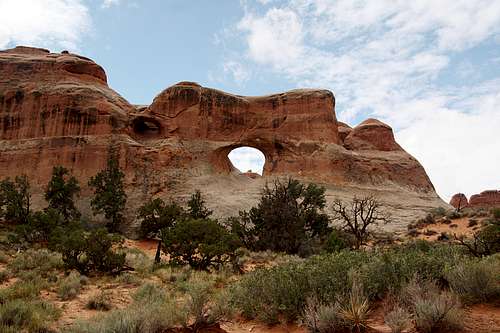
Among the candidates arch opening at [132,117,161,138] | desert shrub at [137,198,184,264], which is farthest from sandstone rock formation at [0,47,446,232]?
desert shrub at [137,198,184,264]

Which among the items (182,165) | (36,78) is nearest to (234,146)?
(182,165)

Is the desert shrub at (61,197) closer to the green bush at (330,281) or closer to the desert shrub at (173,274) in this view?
the desert shrub at (173,274)

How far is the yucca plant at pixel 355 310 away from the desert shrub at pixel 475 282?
53.7 inches

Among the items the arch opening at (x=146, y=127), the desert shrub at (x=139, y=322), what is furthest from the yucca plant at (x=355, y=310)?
the arch opening at (x=146, y=127)

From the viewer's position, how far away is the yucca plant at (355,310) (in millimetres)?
4926

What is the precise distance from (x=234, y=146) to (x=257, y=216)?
16.6m

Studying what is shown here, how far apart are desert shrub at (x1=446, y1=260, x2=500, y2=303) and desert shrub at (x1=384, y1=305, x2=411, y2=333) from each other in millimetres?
1142

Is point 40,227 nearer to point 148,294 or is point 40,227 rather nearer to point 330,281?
point 148,294

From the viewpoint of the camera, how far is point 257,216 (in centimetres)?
2431

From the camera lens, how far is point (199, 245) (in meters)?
15.6

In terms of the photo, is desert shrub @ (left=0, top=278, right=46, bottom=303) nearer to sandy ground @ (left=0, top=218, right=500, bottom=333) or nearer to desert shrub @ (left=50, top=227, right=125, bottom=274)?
sandy ground @ (left=0, top=218, right=500, bottom=333)

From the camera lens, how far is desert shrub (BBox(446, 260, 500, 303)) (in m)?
5.52

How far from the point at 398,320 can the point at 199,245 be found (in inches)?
453

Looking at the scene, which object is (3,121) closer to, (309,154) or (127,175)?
(127,175)
